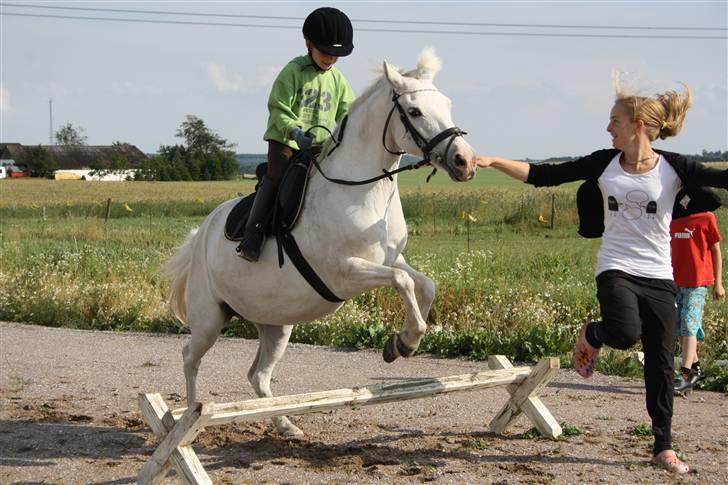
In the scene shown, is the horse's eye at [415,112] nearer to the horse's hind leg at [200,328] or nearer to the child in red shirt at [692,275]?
the horse's hind leg at [200,328]

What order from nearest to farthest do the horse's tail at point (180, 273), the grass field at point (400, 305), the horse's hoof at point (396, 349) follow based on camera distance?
the horse's hoof at point (396, 349)
the horse's tail at point (180, 273)
the grass field at point (400, 305)

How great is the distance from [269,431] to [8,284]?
8.26 meters

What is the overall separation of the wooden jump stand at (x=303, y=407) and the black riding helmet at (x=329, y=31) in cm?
237

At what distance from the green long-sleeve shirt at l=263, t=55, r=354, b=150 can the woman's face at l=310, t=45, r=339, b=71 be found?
0.07 m

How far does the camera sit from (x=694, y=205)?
5902mm

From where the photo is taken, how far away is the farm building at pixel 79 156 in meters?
107

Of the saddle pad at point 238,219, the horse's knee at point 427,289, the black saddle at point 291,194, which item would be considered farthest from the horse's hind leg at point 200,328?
the horse's knee at point 427,289

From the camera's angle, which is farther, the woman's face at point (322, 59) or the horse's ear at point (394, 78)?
the woman's face at point (322, 59)

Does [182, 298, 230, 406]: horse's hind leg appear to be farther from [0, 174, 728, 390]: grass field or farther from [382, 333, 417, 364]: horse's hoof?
[0, 174, 728, 390]: grass field

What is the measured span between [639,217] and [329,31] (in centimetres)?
250

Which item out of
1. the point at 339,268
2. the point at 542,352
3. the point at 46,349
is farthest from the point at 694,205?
the point at 46,349

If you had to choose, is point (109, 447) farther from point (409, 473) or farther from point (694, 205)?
point (694, 205)

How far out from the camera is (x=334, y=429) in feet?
25.3

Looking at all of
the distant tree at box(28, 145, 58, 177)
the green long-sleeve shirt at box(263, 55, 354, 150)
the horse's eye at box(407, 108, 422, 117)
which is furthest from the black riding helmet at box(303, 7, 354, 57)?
the distant tree at box(28, 145, 58, 177)
